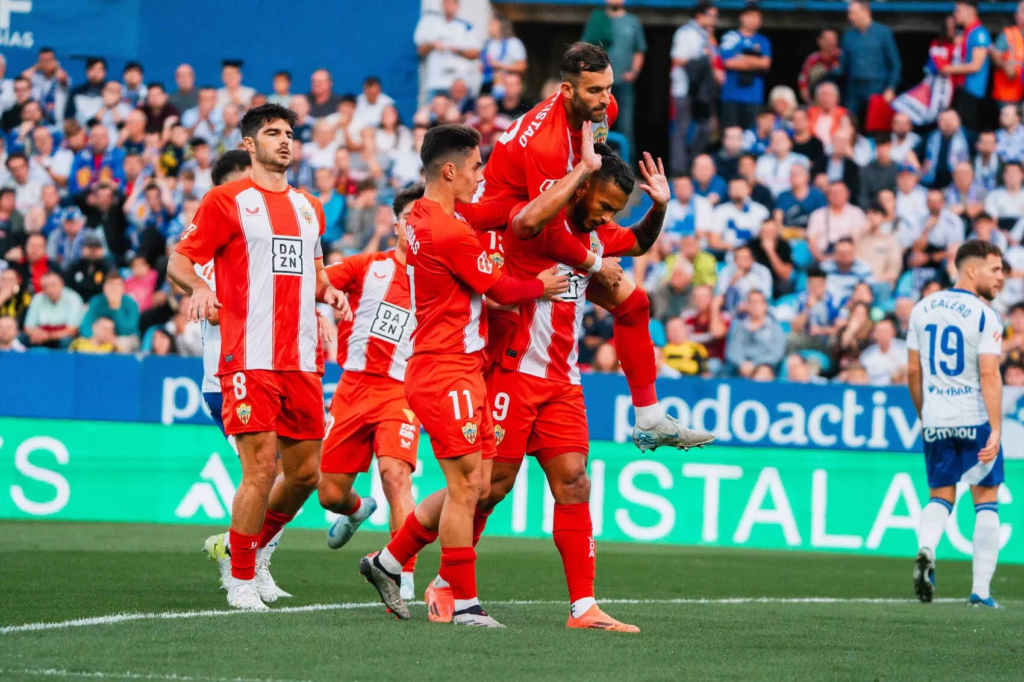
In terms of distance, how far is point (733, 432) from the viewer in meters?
13.9

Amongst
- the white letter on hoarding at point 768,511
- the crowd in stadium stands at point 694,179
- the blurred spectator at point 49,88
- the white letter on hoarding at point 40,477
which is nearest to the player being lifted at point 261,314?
the white letter on hoarding at point 768,511

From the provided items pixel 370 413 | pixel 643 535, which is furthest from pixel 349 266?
pixel 643 535

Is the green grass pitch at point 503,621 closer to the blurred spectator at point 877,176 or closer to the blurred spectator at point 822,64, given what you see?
the blurred spectator at point 877,176

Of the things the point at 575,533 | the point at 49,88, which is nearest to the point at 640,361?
the point at 575,533

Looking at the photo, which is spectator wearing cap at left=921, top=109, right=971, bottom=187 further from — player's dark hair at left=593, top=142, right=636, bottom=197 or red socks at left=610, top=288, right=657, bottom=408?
player's dark hair at left=593, top=142, right=636, bottom=197

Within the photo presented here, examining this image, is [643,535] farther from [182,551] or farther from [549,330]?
[549,330]

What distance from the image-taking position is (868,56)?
18.5 metres

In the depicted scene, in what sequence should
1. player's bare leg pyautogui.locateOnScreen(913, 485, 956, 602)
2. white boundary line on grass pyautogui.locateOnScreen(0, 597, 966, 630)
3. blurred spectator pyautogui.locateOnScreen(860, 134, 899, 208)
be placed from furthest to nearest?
blurred spectator pyautogui.locateOnScreen(860, 134, 899, 208) → player's bare leg pyautogui.locateOnScreen(913, 485, 956, 602) → white boundary line on grass pyautogui.locateOnScreen(0, 597, 966, 630)

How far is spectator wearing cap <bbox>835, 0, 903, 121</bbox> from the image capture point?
1845 centimetres

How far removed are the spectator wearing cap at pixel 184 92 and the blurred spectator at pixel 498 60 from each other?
12.6ft

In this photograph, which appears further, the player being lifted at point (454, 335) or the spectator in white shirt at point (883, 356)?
the spectator in white shirt at point (883, 356)

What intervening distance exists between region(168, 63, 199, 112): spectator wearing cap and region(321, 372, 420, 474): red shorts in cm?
1183

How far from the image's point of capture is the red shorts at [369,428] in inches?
348

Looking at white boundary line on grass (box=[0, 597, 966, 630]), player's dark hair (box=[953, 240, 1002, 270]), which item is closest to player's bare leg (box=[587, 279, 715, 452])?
white boundary line on grass (box=[0, 597, 966, 630])
